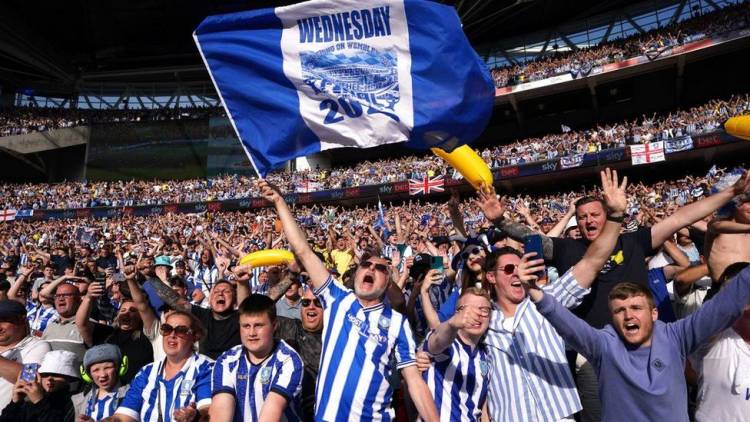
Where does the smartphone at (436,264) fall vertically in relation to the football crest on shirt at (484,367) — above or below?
above

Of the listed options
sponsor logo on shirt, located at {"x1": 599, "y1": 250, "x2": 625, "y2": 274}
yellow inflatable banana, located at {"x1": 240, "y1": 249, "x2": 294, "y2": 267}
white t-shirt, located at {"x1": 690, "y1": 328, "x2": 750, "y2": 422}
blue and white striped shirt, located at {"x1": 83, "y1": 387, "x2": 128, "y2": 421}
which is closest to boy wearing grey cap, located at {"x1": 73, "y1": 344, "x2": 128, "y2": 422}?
blue and white striped shirt, located at {"x1": 83, "y1": 387, "x2": 128, "y2": 421}

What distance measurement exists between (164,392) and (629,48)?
30.8 metres

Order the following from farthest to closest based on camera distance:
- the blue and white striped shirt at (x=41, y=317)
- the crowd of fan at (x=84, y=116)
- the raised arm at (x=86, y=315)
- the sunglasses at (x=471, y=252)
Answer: the crowd of fan at (x=84, y=116) → the blue and white striped shirt at (x=41, y=317) → the raised arm at (x=86, y=315) → the sunglasses at (x=471, y=252)

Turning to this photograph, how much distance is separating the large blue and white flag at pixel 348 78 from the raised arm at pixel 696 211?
1.57m

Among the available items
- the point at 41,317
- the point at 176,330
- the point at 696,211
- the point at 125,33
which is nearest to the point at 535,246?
the point at 696,211

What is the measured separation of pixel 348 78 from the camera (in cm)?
437

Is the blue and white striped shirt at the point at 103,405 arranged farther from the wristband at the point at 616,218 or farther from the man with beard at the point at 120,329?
the wristband at the point at 616,218

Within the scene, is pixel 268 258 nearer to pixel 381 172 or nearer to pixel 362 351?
pixel 362 351

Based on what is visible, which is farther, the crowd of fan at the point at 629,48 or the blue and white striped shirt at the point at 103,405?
the crowd of fan at the point at 629,48

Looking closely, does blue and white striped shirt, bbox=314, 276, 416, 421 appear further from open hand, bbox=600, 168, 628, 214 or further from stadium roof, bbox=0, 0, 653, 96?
stadium roof, bbox=0, 0, 653, 96

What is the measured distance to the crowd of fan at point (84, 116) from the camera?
1761 inches

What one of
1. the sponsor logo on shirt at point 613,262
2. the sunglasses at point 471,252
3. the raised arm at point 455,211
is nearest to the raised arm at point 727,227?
→ the sponsor logo on shirt at point 613,262

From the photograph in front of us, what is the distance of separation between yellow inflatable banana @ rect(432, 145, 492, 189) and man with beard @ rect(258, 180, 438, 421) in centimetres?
184

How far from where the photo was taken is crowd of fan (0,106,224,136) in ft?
147
